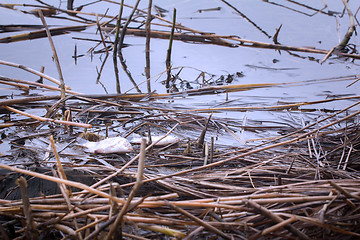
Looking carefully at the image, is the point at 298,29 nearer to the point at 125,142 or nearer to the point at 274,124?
the point at 274,124

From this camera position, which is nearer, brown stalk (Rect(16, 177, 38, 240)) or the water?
brown stalk (Rect(16, 177, 38, 240))

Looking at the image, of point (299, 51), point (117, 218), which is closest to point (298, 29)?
point (299, 51)

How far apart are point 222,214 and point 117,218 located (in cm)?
29

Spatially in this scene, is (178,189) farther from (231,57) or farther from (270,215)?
(231,57)

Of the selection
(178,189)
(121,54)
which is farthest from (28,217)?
(121,54)

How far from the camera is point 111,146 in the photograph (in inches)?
50.3

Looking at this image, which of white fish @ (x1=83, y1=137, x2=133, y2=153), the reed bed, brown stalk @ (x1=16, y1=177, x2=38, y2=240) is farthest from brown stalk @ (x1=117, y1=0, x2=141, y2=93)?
brown stalk @ (x1=16, y1=177, x2=38, y2=240)

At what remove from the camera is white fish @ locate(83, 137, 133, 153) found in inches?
49.8

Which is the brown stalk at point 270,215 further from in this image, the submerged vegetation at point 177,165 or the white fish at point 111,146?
the white fish at point 111,146

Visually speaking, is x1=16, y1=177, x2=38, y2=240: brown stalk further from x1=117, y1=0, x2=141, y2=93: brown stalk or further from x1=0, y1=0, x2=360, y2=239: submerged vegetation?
x1=117, y1=0, x2=141, y2=93: brown stalk

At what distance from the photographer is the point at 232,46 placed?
10.4 feet

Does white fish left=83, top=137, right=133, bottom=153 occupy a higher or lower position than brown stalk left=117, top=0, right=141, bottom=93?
lower

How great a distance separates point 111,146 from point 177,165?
0.26 meters

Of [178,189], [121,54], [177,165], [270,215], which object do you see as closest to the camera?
[270,215]
